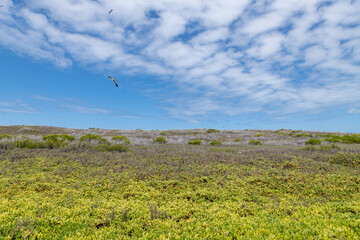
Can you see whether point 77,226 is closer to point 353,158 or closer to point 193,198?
point 193,198

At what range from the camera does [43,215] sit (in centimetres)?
651

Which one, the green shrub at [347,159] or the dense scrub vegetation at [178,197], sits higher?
the green shrub at [347,159]

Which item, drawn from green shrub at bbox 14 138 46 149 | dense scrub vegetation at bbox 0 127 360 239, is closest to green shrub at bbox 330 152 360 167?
dense scrub vegetation at bbox 0 127 360 239

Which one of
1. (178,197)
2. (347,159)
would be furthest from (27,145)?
(347,159)

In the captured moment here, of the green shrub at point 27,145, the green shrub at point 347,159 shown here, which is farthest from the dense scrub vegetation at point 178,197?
the green shrub at point 27,145

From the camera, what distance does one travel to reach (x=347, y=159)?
13.9m

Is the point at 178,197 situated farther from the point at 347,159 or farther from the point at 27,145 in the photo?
the point at 27,145

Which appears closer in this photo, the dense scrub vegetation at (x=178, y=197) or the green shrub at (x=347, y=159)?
the dense scrub vegetation at (x=178, y=197)

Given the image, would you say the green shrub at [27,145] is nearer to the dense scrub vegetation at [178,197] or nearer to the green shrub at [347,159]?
the dense scrub vegetation at [178,197]

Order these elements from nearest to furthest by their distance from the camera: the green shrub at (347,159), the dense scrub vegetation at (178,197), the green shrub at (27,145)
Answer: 1. the dense scrub vegetation at (178,197)
2. the green shrub at (347,159)
3. the green shrub at (27,145)

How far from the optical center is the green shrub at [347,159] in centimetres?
1358

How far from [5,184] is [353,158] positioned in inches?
794

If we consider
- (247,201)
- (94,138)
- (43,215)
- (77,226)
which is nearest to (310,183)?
(247,201)

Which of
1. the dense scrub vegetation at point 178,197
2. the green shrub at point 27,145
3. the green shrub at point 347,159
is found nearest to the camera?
the dense scrub vegetation at point 178,197
